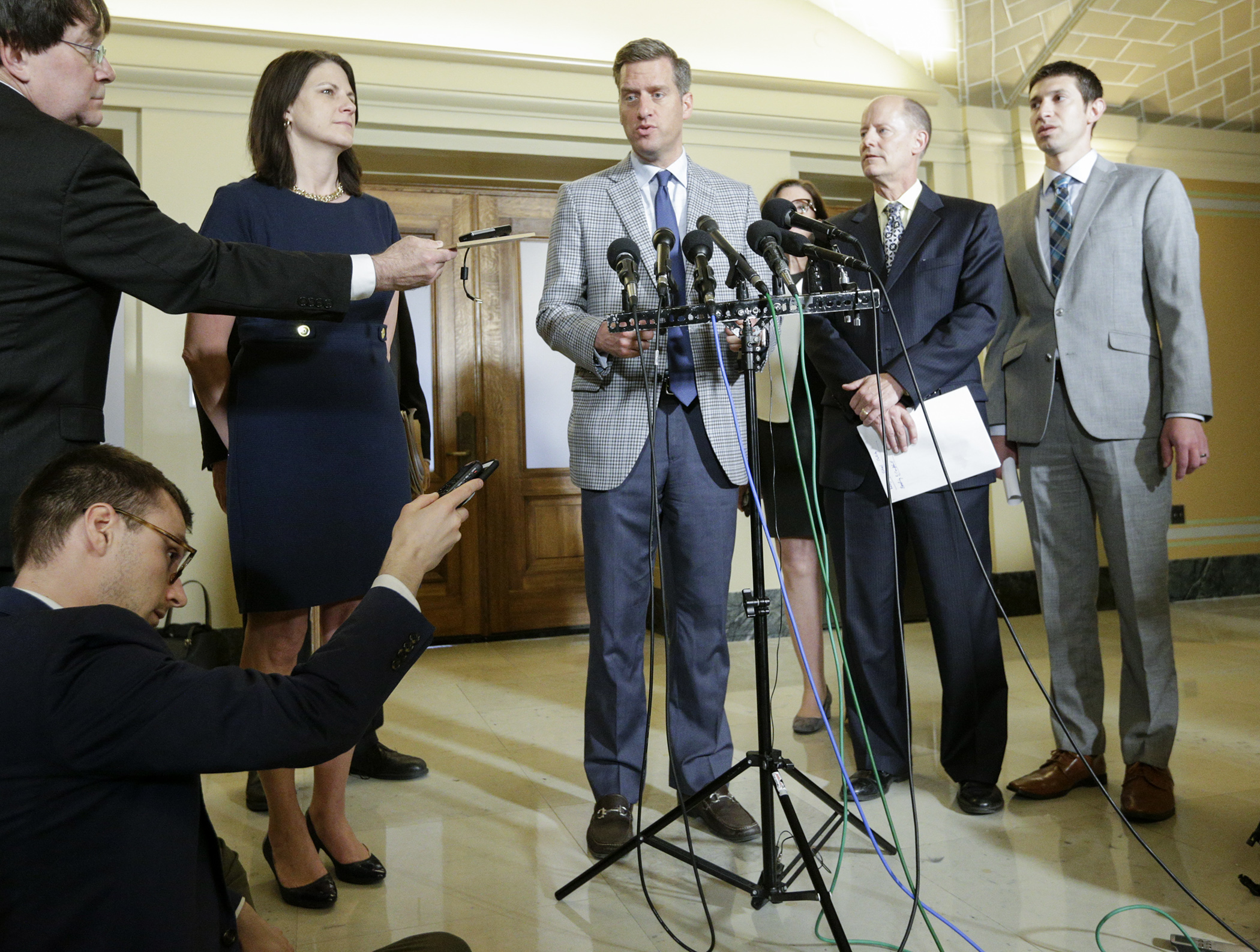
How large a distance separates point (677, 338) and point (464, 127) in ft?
9.16

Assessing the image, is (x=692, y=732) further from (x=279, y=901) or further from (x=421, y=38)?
(x=421, y=38)


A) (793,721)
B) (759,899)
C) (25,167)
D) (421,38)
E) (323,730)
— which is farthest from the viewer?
(421,38)

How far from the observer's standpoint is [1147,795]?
2256 mm

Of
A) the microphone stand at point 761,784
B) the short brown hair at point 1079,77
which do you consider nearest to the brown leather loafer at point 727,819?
the microphone stand at point 761,784

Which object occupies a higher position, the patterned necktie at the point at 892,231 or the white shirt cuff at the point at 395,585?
the patterned necktie at the point at 892,231

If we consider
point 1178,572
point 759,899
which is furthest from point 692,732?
point 1178,572

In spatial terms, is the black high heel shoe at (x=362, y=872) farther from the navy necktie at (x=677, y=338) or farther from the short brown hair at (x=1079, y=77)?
the short brown hair at (x=1079, y=77)

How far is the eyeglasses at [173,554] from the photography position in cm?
105

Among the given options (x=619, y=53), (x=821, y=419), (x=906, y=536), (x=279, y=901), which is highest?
(x=619, y=53)

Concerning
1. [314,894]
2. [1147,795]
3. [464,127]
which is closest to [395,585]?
[314,894]

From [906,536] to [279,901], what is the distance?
167 centimetres

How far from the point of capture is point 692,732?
2.23 metres

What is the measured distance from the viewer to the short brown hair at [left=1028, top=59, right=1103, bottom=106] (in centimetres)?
252

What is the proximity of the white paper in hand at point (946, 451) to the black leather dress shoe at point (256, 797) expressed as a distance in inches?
69.5
